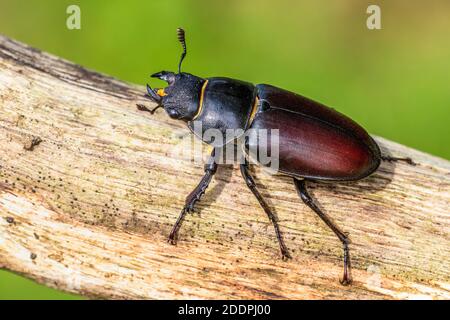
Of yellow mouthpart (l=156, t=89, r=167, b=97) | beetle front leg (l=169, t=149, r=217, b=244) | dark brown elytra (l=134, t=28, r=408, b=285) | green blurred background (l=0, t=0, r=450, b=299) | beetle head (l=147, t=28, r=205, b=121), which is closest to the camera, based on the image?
beetle front leg (l=169, t=149, r=217, b=244)

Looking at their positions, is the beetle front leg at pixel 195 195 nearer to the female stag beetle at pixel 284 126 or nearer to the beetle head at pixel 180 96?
the female stag beetle at pixel 284 126

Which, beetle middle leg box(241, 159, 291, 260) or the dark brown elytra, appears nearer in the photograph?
beetle middle leg box(241, 159, 291, 260)

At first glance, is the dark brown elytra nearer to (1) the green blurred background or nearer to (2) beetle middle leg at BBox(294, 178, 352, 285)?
(2) beetle middle leg at BBox(294, 178, 352, 285)

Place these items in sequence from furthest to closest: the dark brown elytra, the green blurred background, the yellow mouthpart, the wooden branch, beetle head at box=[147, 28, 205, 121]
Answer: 1. the green blurred background
2. the yellow mouthpart
3. beetle head at box=[147, 28, 205, 121]
4. the dark brown elytra
5. the wooden branch

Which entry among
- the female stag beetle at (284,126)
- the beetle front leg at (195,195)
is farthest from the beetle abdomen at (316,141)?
the beetle front leg at (195,195)

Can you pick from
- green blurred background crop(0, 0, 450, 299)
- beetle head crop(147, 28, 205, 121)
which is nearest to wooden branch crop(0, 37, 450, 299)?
beetle head crop(147, 28, 205, 121)

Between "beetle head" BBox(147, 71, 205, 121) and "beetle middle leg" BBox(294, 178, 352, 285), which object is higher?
"beetle head" BBox(147, 71, 205, 121)

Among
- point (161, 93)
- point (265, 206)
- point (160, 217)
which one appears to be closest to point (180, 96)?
point (161, 93)
